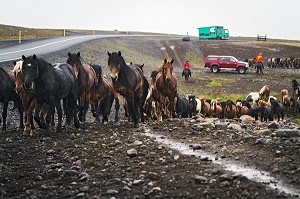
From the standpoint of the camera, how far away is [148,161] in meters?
8.94

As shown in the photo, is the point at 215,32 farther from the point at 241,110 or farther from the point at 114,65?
the point at 114,65

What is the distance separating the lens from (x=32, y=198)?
693 centimetres

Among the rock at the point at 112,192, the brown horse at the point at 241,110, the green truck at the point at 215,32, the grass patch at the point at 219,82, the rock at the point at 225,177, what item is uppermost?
the green truck at the point at 215,32

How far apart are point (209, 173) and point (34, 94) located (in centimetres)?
643

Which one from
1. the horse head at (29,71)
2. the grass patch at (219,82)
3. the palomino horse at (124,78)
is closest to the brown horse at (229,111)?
the palomino horse at (124,78)

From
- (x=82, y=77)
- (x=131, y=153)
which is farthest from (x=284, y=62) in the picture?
(x=131, y=153)

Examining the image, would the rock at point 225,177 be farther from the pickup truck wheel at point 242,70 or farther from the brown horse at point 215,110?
the pickup truck wheel at point 242,70

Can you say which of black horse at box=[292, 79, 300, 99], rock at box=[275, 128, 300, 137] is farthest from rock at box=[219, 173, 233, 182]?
black horse at box=[292, 79, 300, 99]

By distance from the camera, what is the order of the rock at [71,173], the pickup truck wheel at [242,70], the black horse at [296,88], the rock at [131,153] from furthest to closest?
the pickup truck wheel at [242,70] < the black horse at [296,88] < the rock at [131,153] < the rock at [71,173]

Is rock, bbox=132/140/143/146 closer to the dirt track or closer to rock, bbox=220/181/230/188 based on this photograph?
the dirt track

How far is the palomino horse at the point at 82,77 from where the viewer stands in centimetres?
1469

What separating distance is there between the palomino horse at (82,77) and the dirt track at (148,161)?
147 centimetres

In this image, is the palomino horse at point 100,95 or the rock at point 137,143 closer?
the rock at point 137,143

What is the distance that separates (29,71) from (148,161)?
481cm
